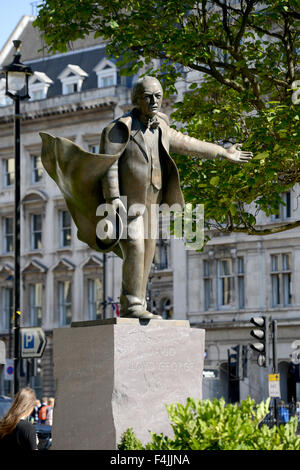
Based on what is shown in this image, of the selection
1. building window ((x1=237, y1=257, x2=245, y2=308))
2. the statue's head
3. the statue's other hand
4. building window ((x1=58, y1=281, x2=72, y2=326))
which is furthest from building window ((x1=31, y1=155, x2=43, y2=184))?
the statue's other hand

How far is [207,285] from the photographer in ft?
169

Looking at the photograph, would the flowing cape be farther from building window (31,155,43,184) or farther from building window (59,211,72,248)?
building window (31,155,43,184)

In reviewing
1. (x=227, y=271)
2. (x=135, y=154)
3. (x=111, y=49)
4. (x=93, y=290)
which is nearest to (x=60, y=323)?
(x=93, y=290)

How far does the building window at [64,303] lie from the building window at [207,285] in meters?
8.02

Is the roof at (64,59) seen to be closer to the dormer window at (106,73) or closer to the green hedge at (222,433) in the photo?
the dormer window at (106,73)

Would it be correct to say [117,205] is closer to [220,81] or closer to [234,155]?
[234,155]

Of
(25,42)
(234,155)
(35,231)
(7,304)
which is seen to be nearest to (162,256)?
(35,231)

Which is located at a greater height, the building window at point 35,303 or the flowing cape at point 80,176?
the building window at point 35,303

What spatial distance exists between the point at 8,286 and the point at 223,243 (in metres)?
13.4

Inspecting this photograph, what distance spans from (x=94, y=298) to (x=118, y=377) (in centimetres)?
4669

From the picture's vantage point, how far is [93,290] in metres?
55.8

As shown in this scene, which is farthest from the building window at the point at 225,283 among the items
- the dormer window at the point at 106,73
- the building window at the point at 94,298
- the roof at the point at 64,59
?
the dormer window at the point at 106,73

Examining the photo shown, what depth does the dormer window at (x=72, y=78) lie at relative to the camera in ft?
192

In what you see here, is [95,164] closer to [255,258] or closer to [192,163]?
[192,163]
